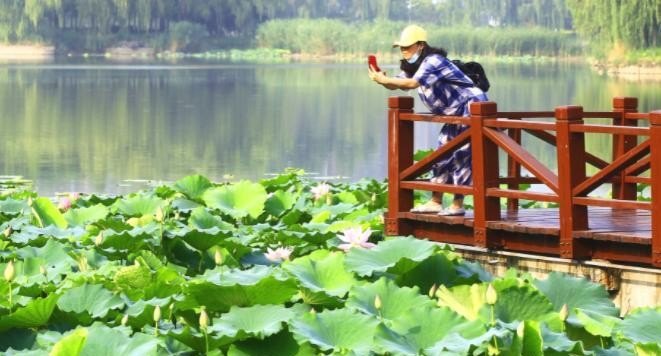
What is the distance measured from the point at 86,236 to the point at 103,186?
365 inches

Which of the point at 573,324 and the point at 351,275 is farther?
the point at 351,275

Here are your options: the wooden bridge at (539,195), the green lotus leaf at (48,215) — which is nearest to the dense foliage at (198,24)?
the green lotus leaf at (48,215)

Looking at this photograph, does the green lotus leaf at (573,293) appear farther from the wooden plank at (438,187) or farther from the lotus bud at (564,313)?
the wooden plank at (438,187)

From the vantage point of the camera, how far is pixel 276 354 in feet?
13.1

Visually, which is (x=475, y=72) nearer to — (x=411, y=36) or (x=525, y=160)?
(x=411, y=36)

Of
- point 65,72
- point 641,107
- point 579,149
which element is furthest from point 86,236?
point 65,72

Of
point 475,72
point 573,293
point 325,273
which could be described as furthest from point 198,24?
point 573,293

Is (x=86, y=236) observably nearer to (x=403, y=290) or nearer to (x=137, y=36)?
(x=403, y=290)

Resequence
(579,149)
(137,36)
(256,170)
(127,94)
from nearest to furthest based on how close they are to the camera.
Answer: (579,149) < (256,170) < (127,94) < (137,36)

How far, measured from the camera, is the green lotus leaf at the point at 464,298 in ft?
14.5

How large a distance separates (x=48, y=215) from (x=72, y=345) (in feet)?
10.5

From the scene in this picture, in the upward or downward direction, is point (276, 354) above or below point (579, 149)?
below

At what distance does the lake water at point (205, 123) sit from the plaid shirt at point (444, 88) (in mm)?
8591

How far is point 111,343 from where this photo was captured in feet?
12.1
